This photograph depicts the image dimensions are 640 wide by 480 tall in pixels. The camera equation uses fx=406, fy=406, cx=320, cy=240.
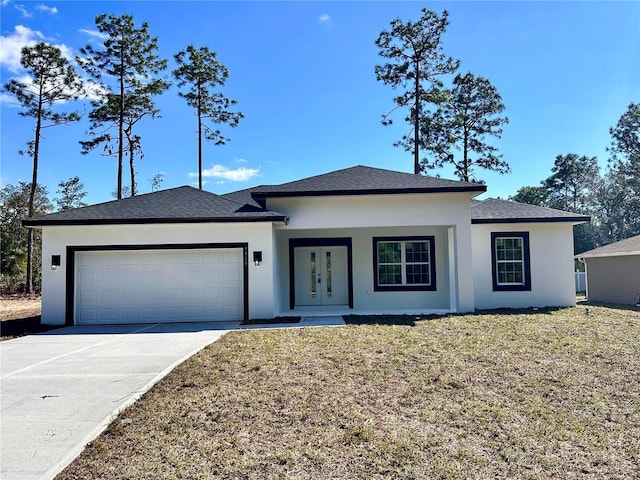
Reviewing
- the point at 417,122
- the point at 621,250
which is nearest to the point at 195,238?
the point at 621,250

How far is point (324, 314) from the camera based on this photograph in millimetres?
12172

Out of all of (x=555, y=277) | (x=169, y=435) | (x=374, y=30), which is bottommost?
(x=169, y=435)

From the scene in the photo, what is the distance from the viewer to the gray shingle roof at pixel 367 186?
11.8 meters

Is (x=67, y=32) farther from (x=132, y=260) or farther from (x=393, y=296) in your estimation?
(x=393, y=296)

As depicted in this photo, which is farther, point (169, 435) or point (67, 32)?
point (67, 32)

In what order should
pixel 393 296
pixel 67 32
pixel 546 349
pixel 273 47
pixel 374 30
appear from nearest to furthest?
1. pixel 546 349
2. pixel 393 296
3. pixel 273 47
4. pixel 67 32
5. pixel 374 30

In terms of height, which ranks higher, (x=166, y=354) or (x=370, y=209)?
(x=370, y=209)

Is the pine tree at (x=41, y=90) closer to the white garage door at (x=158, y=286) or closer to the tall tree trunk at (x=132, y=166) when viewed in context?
the tall tree trunk at (x=132, y=166)

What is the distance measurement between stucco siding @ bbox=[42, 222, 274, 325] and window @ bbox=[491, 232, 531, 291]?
7.54 meters

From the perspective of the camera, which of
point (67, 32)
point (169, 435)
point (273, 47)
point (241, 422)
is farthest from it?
point (67, 32)

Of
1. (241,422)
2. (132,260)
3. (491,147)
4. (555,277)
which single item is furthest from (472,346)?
(491,147)

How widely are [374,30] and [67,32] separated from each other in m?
16.9

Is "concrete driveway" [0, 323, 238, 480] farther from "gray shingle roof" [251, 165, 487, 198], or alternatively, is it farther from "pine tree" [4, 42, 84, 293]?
"pine tree" [4, 42, 84, 293]

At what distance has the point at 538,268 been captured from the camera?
1351 cm
